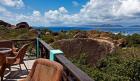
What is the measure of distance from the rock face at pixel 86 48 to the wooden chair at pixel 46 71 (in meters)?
7.31

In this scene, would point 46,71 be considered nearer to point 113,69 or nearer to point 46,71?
point 46,71

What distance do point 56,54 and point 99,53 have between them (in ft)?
21.9

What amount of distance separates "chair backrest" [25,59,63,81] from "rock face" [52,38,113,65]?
7.31 meters

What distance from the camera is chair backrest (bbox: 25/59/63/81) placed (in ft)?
10.3

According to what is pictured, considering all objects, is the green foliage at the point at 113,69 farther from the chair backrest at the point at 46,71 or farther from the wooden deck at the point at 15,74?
the chair backrest at the point at 46,71

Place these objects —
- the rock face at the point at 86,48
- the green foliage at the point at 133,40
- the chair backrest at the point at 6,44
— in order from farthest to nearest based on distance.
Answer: the green foliage at the point at 133,40
the rock face at the point at 86,48
the chair backrest at the point at 6,44

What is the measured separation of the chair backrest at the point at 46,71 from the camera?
3.12 metres

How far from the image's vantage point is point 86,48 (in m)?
11.3

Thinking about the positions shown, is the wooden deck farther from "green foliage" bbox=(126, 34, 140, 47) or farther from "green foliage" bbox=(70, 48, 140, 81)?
"green foliage" bbox=(126, 34, 140, 47)

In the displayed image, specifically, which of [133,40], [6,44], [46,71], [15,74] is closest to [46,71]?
[46,71]

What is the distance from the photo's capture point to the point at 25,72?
760 centimetres

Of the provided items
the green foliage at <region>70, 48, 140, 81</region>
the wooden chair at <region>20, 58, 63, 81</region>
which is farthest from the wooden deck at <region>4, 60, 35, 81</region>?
the wooden chair at <region>20, 58, 63, 81</region>

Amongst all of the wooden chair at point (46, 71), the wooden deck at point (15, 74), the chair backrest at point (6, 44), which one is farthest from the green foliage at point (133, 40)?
the wooden chair at point (46, 71)

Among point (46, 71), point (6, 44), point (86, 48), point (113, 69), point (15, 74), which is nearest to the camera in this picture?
point (46, 71)
